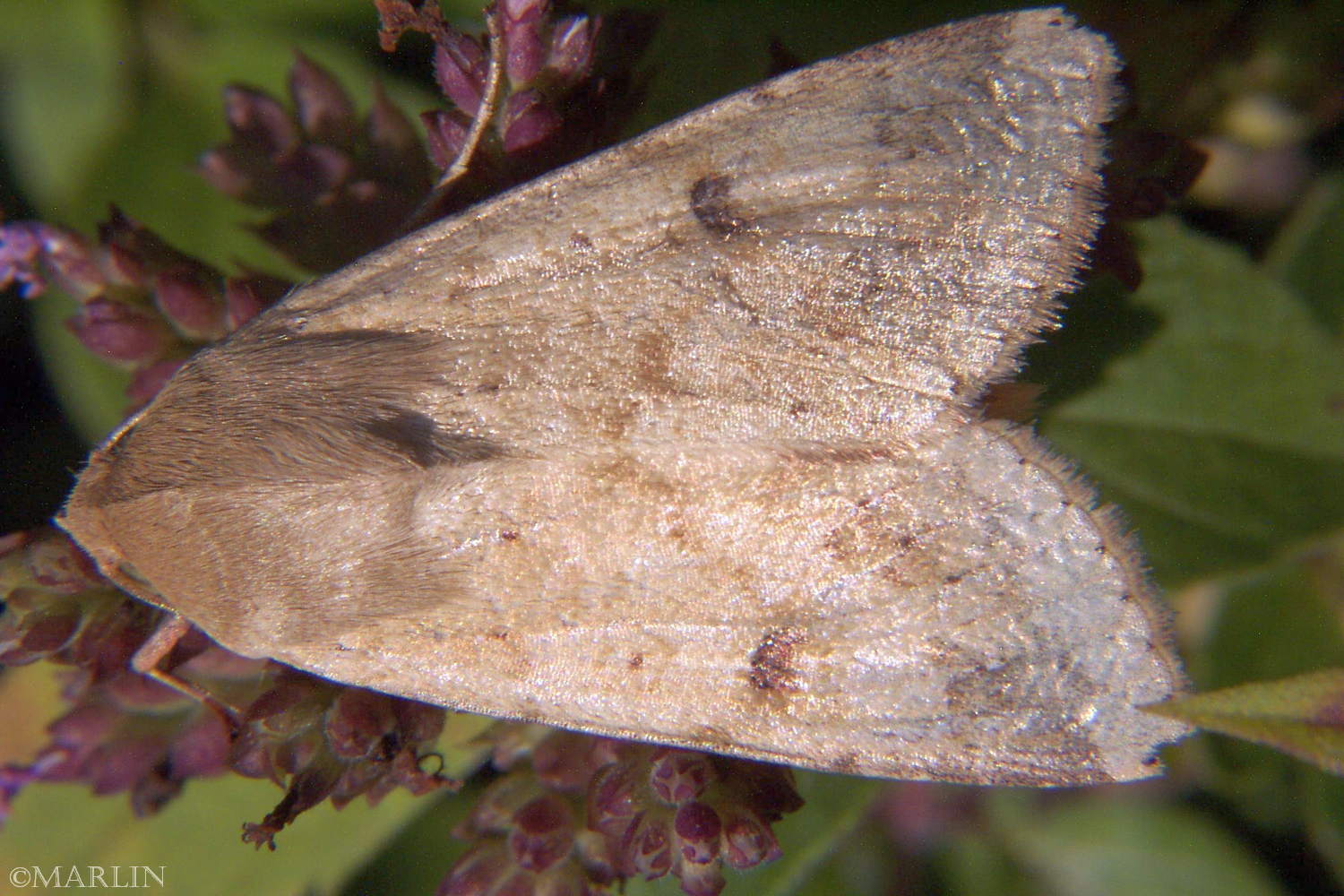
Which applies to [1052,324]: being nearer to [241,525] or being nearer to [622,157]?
[622,157]

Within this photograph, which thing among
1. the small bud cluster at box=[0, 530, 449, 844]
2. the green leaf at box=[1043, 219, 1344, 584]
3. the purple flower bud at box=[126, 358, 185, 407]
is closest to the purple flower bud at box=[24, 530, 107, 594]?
the small bud cluster at box=[0, 530, 449, 844]

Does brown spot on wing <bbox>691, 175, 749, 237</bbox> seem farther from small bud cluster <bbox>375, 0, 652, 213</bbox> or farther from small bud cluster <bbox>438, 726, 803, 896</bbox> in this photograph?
small bud cluster <bbox>438, 726, 803, 896</bbox>

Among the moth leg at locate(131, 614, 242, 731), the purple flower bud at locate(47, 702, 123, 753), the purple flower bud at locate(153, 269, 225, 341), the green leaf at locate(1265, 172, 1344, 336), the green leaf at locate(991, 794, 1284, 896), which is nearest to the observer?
the moth leg at locate(131, 614, 242, 731)

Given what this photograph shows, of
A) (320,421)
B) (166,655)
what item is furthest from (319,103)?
(166,655)

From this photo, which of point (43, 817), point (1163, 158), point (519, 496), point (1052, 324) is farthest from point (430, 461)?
point (43, 817)

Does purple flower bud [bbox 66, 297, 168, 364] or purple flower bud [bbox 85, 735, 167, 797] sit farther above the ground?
purple flower bud [bbox 66, 297, 168, 364]

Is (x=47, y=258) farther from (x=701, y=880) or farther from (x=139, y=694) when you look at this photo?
(x=701, y=880)

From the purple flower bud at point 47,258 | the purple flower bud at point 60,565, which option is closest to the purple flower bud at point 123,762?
the purple flower bud at point 60,565
